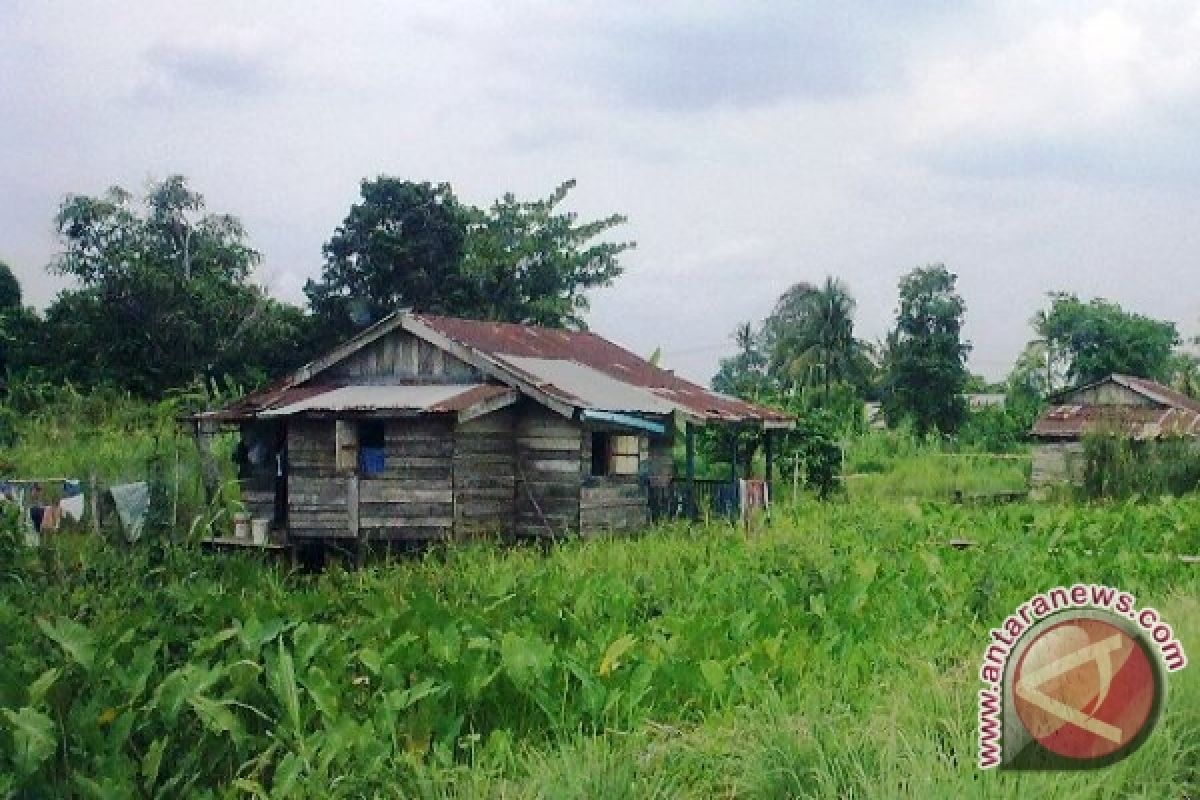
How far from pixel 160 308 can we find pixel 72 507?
9.96 metres

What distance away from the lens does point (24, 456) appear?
21.1m

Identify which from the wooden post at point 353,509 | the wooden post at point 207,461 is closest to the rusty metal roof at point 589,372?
the wooden post at point 353,509

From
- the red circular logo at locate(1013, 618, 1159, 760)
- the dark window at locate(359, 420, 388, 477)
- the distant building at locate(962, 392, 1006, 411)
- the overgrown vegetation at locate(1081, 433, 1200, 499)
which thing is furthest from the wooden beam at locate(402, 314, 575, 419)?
the distant building at locate(962, 392, 1006, 411)

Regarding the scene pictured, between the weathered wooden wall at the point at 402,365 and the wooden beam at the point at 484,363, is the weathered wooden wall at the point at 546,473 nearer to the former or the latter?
the wooden beam at the point at 484,363

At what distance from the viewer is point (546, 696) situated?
5.11 m

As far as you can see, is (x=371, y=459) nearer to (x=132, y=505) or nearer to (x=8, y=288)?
(x=132, y=505)

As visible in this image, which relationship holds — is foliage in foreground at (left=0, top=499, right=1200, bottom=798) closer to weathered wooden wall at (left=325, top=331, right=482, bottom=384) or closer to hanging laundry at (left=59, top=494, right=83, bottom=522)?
weathered wooden wall at (left=325, top=331, right=482, bottom=384)

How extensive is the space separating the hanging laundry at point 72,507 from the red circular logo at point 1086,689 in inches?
587

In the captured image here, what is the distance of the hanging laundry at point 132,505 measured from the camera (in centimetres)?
1645

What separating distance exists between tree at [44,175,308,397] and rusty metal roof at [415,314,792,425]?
27.1ft

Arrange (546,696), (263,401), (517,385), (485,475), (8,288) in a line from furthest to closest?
(8,288) < (263,401) < (517,385) < (485,475) < (546,696)

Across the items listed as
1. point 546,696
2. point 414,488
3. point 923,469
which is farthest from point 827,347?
point 546,696

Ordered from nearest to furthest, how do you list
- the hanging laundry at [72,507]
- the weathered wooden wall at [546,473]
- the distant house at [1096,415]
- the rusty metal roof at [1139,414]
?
1. the weathered wooden wall at [546,473]
2. the hanging laundry at [72,507]
3. the rusty metal roof at [1139,414]
4. the distant house at [1096,415]

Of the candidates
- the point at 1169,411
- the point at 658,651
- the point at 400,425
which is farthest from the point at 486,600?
the point at 1169,411
